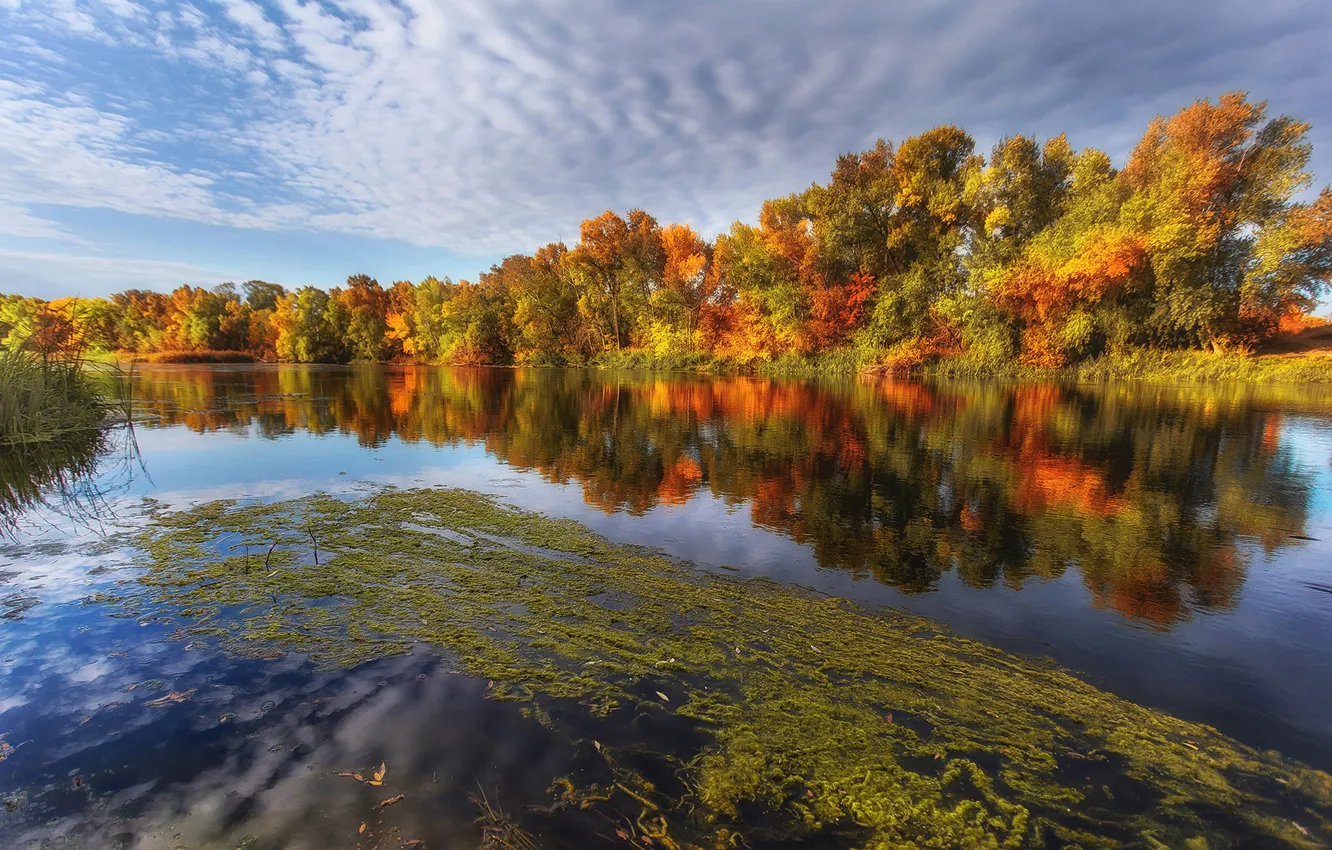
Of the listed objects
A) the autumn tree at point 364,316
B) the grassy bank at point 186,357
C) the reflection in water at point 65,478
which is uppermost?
the autumn tree at point 364,316

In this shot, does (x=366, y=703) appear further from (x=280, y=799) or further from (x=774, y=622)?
(x=774, y=622)

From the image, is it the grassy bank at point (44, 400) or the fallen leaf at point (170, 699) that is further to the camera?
the grassy bank at point (44, 400)

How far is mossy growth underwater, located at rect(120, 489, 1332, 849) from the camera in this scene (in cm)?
270

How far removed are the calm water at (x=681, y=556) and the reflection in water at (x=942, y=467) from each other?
0.07 meters

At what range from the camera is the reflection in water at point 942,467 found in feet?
20.6

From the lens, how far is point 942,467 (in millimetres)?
10906

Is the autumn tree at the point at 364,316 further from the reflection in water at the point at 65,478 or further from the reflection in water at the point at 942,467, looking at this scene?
the reflection in water at the point at 65,478

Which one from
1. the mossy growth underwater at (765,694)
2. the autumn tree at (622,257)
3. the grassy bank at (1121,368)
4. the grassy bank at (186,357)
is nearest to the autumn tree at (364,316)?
the grassy bank at (186,357)

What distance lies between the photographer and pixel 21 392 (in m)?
9.87

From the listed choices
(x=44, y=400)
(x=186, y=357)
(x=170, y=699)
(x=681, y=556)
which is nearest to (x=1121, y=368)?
(x=681, y=556)

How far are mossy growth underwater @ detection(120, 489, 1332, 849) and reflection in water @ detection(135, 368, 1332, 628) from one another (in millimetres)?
1751

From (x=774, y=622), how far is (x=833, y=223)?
41549 millimetres

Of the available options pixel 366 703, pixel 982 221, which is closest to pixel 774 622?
pixel 366 703

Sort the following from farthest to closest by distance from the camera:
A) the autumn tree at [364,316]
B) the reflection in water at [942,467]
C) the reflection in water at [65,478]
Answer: the autumn tree at [364,316]
the reflection in water at [65,478]
the reflection in water at [942,467]
